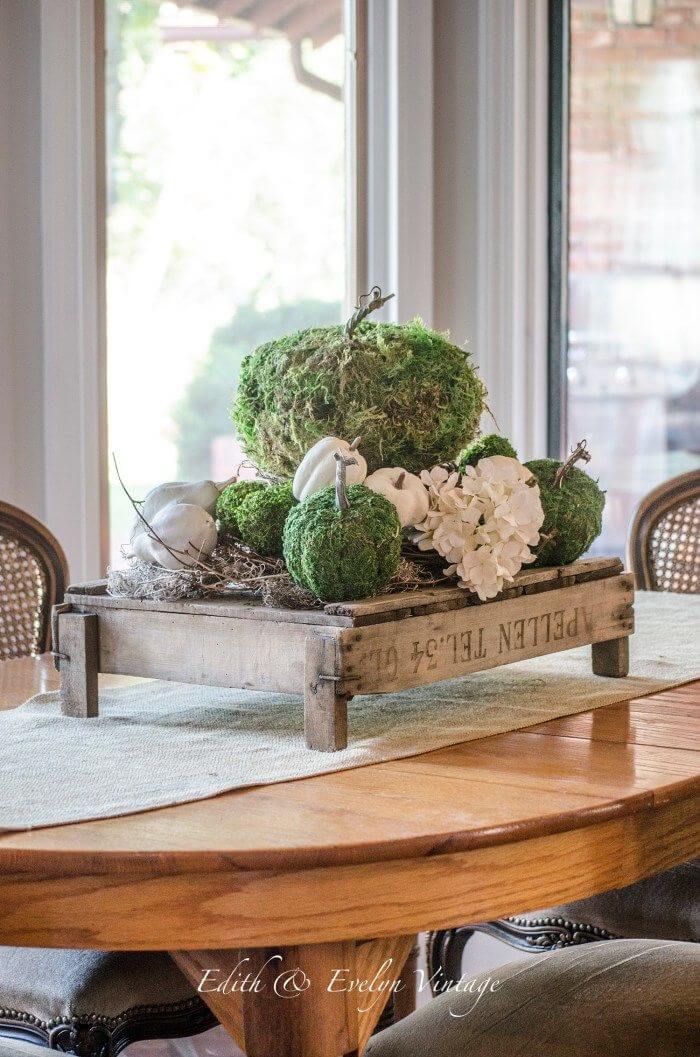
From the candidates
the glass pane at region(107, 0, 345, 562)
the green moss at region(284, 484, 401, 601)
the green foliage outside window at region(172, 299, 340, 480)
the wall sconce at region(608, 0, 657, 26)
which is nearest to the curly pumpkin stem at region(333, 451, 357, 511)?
the green moss at region(284, 484, 401, 601)

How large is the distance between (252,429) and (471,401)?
0.22m

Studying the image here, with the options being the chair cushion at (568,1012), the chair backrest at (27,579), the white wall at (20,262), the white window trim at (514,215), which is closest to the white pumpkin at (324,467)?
the chair cushion at (568,1012)

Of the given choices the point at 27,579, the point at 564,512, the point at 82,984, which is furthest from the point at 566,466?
the point at 27,579

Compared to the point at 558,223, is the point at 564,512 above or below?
below

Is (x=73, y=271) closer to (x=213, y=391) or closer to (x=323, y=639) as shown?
(x=213, y=391)

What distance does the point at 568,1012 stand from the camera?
1.06 metres

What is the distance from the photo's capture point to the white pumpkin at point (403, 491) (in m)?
1.12

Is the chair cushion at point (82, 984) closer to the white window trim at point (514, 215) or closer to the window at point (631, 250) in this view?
the white window trim at point (514, 215)

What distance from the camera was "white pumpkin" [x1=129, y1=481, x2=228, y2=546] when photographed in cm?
117

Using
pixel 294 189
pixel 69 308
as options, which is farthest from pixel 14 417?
pixel 294 189

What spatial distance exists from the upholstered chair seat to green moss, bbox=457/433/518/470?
611mm

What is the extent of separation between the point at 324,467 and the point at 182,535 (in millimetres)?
147

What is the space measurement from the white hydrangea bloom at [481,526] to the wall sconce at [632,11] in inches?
106

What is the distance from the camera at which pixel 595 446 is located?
3564mm
